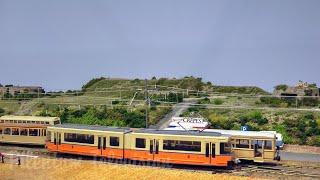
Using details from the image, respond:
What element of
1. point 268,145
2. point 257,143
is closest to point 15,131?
point 257,143

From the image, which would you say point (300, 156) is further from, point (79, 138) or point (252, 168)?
point (79, 138)

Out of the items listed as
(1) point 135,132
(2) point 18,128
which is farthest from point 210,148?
(2) point 18,128

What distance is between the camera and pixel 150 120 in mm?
56188

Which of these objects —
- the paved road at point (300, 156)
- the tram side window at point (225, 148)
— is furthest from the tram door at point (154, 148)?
the paved road at point (300, 156)

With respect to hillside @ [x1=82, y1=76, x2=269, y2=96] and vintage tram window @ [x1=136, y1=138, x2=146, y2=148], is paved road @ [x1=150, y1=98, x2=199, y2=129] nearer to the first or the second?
hillside @ [x1=82, y1=76, x2=269, y2=96]

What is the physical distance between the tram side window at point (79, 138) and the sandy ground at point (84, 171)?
1825 mm

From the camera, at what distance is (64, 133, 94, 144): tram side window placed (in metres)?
37.2

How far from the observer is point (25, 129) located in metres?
42.7

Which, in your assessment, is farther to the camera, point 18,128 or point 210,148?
point 18,128

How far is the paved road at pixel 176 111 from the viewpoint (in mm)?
54625

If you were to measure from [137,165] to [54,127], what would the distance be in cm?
843

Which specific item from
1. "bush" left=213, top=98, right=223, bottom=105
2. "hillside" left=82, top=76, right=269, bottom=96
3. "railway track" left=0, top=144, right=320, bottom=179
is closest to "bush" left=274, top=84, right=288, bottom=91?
"hillside" left=82, top=76, right=269, bottom=96

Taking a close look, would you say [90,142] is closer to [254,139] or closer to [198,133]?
[198,133]

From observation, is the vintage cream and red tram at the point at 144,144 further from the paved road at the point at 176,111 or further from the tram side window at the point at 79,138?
the paved road at the point at 176,111
